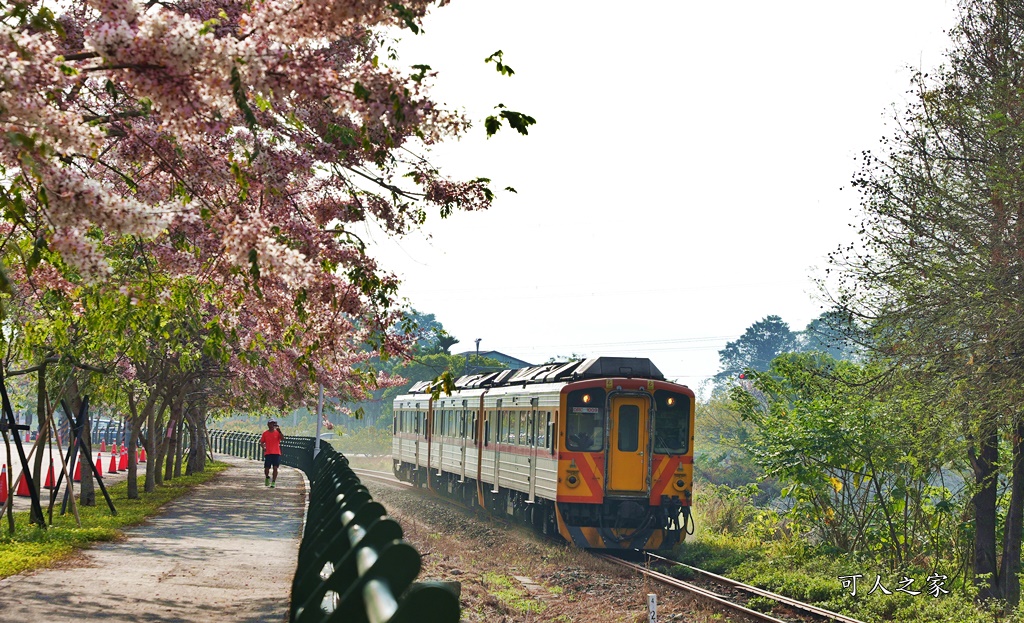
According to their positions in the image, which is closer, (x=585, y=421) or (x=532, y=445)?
(x=585, y=421)

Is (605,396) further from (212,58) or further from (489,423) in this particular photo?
(212,58)

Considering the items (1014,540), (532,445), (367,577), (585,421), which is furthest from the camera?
(532,445)

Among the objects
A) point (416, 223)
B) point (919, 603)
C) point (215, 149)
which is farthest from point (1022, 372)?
point (215, 149)

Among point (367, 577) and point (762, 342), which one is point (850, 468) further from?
point (762, 342)

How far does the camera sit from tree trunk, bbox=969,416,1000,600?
787 inches

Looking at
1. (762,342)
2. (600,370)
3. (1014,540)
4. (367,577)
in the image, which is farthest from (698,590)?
(762,342)

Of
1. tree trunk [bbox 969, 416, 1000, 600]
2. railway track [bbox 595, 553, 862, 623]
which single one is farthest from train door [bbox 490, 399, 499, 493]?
tree trunk [bbox 969, 416, 1000, 600]

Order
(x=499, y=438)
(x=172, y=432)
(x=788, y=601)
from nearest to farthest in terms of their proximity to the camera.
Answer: (x=788, y=601) → (x=499, y=438) → (x=172, y=432)

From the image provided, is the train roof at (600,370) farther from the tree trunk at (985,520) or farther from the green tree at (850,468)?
the tree trunk at (985,520)

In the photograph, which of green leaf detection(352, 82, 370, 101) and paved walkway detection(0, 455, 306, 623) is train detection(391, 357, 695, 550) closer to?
paved walkway detection(0, 455, 306, 623)

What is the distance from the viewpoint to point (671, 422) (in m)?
21.8

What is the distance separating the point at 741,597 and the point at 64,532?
933 centimetres

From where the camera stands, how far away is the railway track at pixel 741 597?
47.8 feet

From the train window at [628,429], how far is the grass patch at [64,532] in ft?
27.5
